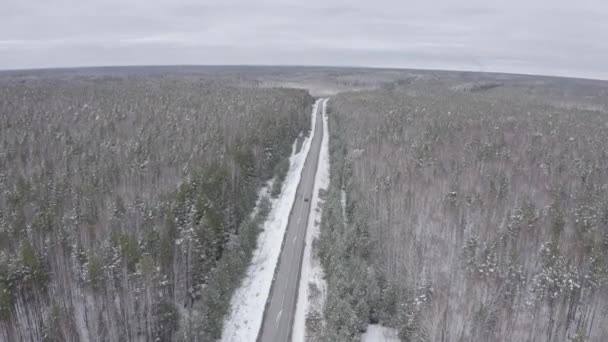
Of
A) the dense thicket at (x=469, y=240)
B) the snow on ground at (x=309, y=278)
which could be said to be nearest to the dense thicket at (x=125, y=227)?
the snow on ground at (x=309, y=278)

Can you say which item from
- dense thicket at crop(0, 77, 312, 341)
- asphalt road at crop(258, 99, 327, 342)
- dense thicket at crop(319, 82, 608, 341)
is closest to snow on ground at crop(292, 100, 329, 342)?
asphalt road at crop(258, 99, 327, 342)

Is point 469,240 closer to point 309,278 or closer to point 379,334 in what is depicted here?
point 379,334

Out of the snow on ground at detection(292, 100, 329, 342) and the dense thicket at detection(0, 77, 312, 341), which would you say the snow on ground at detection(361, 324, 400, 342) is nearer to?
the snow on ground at detection(292, 100, 329, 342)

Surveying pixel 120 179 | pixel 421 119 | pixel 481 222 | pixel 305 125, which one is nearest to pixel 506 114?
pixel 421 119

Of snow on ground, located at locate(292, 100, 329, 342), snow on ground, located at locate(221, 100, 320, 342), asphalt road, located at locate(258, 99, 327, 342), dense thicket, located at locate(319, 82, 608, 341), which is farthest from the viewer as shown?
snow on ground, located at locate(292, 100, 329, 342)

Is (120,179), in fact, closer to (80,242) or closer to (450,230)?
(80,242)

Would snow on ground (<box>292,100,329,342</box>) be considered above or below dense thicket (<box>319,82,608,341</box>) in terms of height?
below

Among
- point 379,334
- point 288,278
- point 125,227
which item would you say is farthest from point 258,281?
point 125,227
